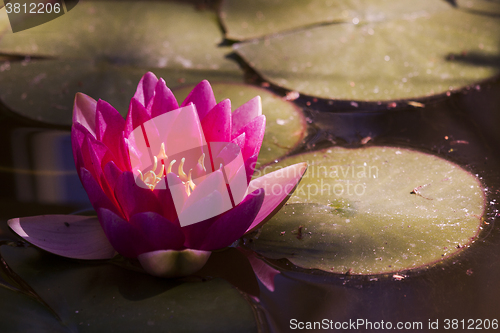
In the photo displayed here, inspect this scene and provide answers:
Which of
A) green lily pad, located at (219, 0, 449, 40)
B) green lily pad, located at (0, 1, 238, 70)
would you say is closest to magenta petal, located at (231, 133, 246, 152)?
green lily pad, located at (0, 1, 238, 70)

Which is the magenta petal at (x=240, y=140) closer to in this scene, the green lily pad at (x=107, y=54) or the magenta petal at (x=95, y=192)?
the magenta petal at (x=95, y=192)

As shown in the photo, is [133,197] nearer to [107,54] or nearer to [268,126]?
[268,126]

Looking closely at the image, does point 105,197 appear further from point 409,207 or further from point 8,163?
point 409,207

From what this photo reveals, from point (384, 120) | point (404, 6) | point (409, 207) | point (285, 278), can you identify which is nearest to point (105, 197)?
point (285, 278)

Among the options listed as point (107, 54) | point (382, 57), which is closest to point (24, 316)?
point (107, 54)

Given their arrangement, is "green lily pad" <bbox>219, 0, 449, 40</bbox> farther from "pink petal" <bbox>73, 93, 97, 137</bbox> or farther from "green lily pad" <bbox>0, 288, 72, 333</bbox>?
"green lily pad" <bbox>0, 288, 72, 333</bbox>

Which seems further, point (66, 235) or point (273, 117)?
point (273, 117)

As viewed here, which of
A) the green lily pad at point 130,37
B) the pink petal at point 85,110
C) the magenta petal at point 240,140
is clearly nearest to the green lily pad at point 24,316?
the pink petal at point 85,110

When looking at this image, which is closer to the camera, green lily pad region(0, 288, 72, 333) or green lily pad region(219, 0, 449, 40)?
green lily pad region(0, 288, 72, 333)
